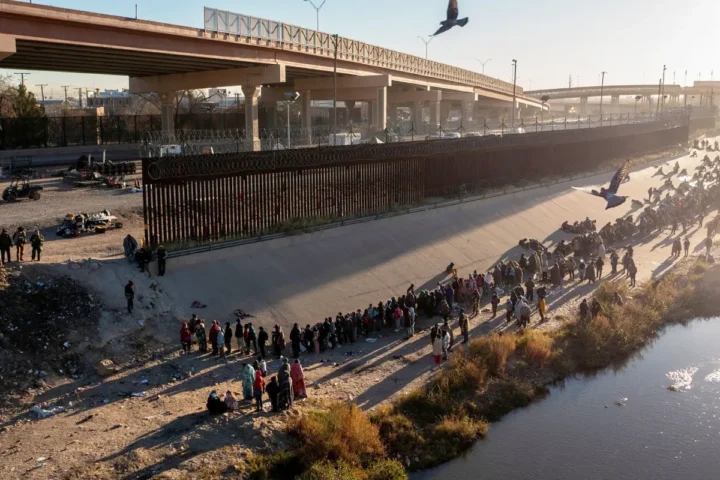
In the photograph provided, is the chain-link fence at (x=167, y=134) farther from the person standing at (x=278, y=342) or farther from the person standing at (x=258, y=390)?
the person standing at (x=258, y=390)

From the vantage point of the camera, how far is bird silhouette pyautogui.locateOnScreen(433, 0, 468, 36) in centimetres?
3015

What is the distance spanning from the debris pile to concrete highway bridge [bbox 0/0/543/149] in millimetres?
11728

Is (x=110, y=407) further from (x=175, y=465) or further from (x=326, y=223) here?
(x=326, y=223)

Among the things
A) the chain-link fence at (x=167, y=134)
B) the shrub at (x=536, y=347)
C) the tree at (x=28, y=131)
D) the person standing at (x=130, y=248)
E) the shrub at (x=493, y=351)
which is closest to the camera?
the shrub at (x=493, y=351)

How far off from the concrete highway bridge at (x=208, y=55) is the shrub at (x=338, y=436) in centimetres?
1578

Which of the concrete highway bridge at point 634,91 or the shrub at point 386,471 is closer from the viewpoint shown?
the shrub at point 386,471

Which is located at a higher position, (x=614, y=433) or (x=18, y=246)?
(x=18, y=246)

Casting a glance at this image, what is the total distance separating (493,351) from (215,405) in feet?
26.3

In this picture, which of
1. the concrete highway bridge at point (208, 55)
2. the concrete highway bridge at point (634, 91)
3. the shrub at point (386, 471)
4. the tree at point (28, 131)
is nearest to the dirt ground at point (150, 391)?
the shrub at point (386, 471)

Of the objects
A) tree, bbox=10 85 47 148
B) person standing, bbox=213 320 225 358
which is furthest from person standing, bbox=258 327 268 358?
tree, bbox=10 85 47 148

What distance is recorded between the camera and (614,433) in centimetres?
1661

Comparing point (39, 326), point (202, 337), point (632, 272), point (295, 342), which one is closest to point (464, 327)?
point (295, 342)

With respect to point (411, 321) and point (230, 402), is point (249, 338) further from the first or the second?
point (411, 321)

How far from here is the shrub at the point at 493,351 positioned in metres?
18.6
